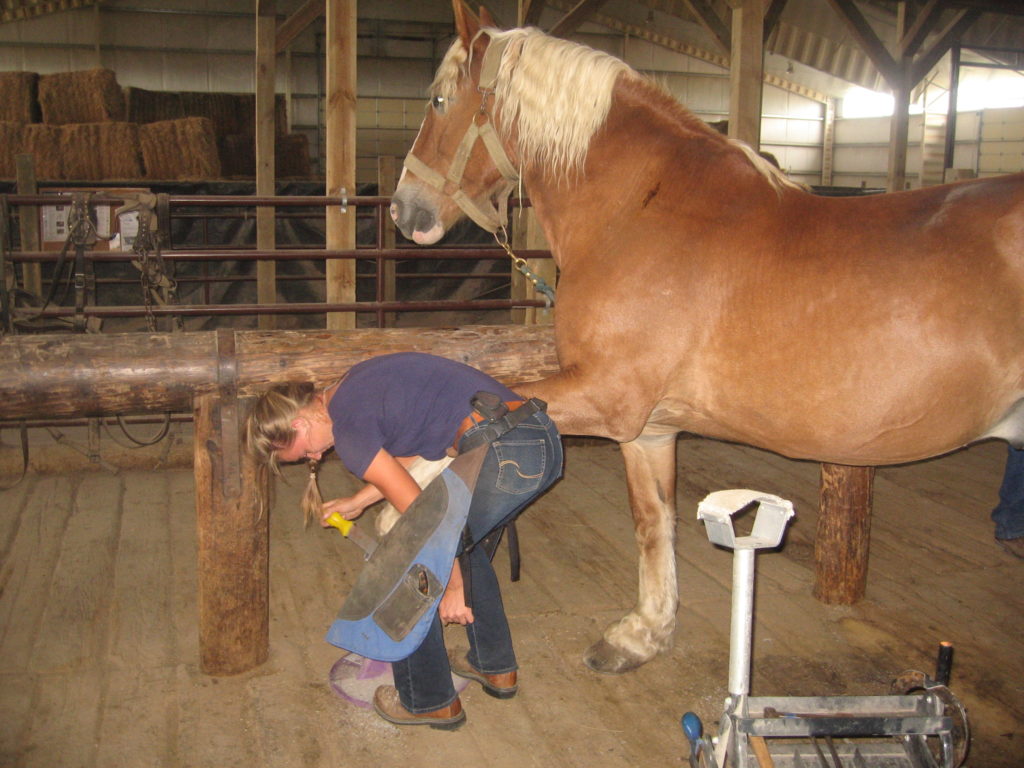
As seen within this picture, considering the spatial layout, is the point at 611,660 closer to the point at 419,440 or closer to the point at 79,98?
the point at 419,440

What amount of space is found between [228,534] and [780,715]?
162 centimetres

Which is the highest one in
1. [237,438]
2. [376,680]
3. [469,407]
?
[469,407]

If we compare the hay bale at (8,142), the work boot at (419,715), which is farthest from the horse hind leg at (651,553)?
the hay bale at (8,142)

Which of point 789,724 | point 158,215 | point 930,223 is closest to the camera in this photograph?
point 789,724

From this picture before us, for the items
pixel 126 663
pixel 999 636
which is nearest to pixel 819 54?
pixel 999 636

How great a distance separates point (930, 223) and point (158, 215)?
12.9 feet

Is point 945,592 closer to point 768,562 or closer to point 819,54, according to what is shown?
point 768,562

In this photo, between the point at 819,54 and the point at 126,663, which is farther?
the point at 819,54

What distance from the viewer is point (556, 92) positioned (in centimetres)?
252

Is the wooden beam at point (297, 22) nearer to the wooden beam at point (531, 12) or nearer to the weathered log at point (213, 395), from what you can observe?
the wooden beam at point (531, 12)

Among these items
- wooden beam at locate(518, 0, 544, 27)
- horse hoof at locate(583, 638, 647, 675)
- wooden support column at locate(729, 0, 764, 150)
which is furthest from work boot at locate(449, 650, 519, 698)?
wooden beam at locate(518, 0, 544, 27)

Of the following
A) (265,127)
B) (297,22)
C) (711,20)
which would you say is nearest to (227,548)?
(265,127)

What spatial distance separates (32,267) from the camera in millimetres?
6617

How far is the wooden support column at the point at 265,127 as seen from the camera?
Result: 6.34 metres
